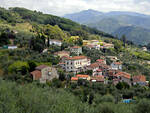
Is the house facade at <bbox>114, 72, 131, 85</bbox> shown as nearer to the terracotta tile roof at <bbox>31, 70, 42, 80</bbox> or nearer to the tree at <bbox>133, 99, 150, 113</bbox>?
the tree at <bbox>133, 99, 150, 113</bbox>

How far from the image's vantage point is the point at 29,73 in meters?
25.4

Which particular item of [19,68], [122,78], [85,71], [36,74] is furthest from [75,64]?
[19,68]

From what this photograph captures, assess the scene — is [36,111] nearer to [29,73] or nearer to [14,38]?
[29,73]

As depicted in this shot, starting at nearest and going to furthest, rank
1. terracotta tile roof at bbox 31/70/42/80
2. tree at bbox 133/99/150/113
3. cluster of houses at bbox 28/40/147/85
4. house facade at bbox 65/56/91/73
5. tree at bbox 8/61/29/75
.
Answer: tree at bbox 133/99/150/113 → terracotta tile roof at bbox 31/70/42/80 → tree at bbox 8/61/29/75 → cluster of houses at bbox 28/40/147/85 → house facade at bbox 65/56/91/73

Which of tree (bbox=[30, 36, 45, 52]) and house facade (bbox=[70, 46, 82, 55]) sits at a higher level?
tree (bbox=[30, 36, 45, 52])

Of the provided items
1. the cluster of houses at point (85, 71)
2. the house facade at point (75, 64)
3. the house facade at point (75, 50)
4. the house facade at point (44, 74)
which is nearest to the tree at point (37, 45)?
the cluster of houses at point (85, 71)

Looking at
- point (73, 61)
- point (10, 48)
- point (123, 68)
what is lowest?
point (123, 68)

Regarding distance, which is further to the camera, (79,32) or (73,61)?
(79,32)

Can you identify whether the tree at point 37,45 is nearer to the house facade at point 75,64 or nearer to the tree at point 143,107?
the house facade at point 75,64

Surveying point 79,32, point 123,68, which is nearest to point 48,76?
point 123,68

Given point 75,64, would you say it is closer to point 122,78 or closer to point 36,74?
point 36,74

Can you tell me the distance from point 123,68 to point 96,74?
9213 millimetres

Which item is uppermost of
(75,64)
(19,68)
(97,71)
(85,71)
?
(19,68)

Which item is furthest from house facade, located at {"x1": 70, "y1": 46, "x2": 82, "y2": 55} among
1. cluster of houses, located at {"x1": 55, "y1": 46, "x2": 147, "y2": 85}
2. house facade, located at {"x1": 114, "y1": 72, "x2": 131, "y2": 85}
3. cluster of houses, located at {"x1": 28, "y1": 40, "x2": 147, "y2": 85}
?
house facade, located at {"x1": 114, "y1": 72, "x2": 131, "y2": 85}
